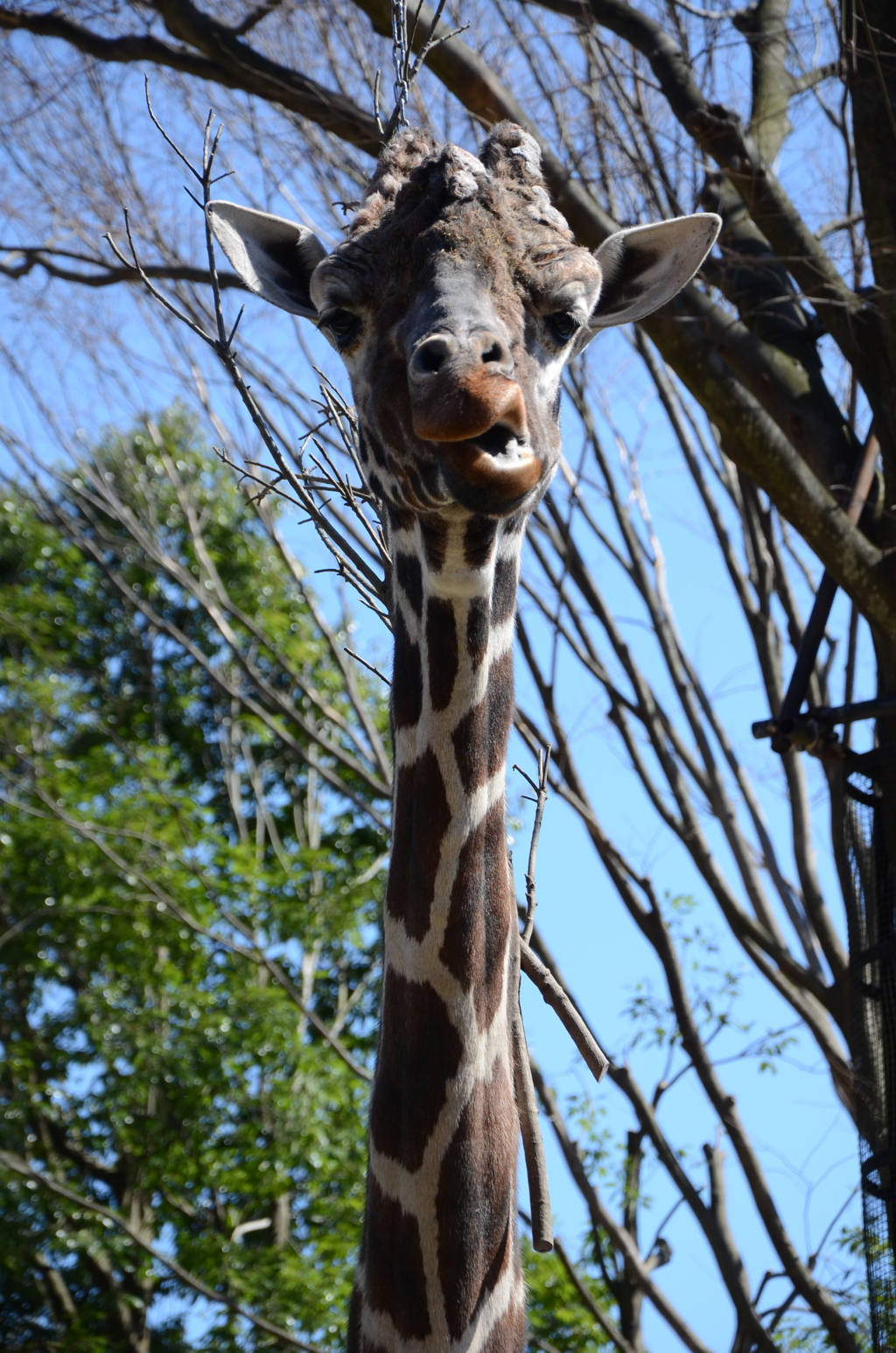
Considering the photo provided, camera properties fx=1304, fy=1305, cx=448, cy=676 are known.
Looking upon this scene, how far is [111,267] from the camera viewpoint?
7820 mm

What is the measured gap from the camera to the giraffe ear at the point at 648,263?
3.26 m

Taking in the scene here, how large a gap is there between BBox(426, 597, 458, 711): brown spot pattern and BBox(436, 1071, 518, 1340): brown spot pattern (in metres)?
0.79

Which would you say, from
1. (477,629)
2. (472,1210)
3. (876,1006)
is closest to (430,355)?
(477,629)

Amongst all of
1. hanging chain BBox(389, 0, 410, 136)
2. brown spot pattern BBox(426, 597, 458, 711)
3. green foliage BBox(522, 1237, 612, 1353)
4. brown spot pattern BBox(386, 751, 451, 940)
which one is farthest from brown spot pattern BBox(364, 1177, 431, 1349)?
green foliage BBox(522, 1237, 612, 1353)

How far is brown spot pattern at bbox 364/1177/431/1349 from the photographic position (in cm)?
258

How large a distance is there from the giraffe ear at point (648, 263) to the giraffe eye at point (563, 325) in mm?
451

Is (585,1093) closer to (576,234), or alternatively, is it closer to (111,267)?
(576,234)

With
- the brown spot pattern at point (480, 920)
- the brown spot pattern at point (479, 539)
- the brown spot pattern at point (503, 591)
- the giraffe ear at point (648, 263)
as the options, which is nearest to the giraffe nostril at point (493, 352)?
the brown spot pattern at point (479, 539)

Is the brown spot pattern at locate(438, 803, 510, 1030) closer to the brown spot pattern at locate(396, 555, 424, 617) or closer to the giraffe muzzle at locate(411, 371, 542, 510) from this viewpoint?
the brown spot pattern at locate(396, 555, 424, 617)

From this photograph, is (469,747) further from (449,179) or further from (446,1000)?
(449,179)

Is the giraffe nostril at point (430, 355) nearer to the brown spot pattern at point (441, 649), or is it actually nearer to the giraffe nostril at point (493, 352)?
the giraffe nostril at point (493, 352)

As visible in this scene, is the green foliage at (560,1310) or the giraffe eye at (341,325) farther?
the green foliage at (560,1310)

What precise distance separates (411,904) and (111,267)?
6.24 metres

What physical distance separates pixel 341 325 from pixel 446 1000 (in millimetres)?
1442
